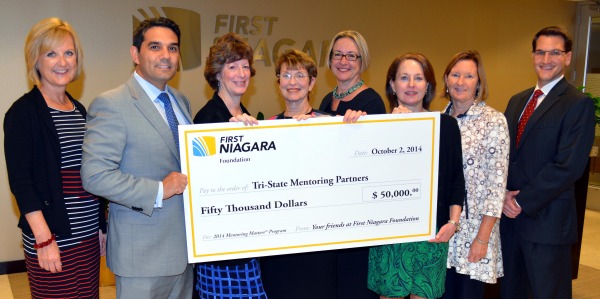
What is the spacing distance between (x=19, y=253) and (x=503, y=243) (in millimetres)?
4228

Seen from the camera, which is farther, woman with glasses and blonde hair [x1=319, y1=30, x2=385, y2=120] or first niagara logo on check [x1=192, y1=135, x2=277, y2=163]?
woman with glasses and blonde hair [x1=319, y1=30, x2=385, y2=120]

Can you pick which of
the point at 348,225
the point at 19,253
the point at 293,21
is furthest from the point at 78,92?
the point at 348,225

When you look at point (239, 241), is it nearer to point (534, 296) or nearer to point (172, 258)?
point (172, 258)

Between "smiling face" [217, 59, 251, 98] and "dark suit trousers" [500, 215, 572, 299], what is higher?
"smiling face" [217, 59, 251, 98]

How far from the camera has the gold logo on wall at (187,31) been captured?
5019 millimetres

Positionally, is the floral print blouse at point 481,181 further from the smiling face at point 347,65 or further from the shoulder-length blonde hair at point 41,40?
the shoulder-length blonde hair at point 41,40

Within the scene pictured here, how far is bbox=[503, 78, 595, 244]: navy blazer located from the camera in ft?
9.09

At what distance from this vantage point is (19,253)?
4605mm

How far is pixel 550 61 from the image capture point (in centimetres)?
297

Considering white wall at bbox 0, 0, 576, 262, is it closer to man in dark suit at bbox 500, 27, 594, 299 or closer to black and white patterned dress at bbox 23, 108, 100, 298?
black and white patterned dress at bbox 23, 108, 100, 298

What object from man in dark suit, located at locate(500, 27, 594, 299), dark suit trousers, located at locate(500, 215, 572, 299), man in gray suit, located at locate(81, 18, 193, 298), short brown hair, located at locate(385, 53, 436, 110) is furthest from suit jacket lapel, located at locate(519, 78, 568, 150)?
man in gray suit, located at locate(81, 18, 193, 298)

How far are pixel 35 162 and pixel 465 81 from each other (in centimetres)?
213

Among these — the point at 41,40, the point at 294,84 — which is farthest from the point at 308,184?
the point at 41,40

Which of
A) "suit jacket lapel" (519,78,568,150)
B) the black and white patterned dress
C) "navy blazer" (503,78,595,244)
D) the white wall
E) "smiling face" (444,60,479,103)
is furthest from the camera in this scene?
the white wall
